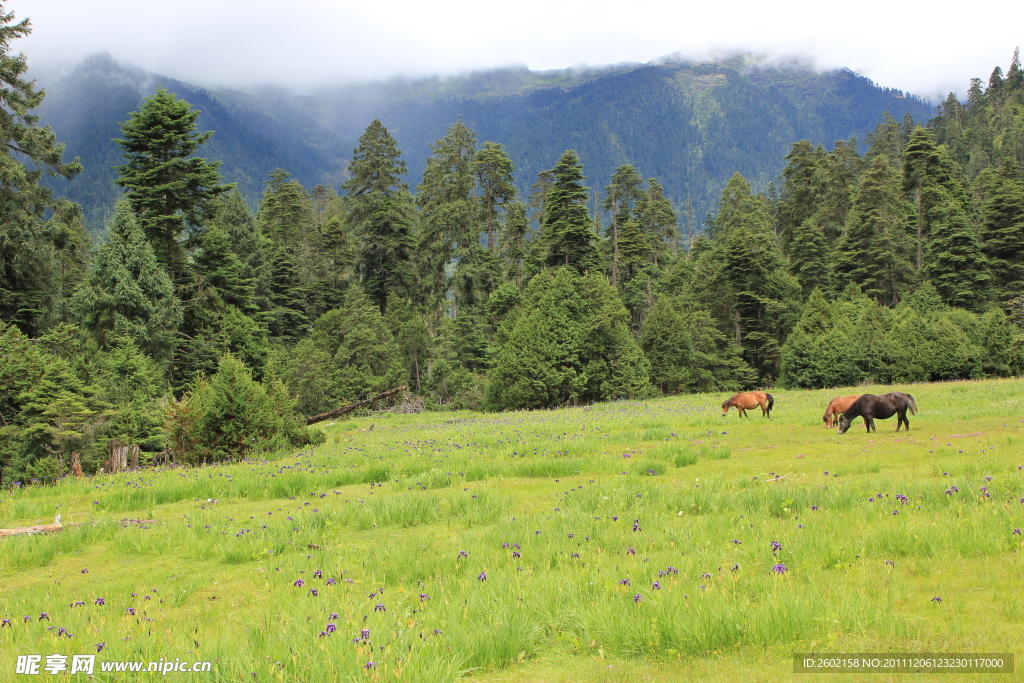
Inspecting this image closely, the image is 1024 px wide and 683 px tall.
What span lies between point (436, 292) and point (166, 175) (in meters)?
28.7

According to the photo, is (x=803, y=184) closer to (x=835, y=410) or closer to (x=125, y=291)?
(x=835, y=410)

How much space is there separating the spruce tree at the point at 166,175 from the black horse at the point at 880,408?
39103 millimetres

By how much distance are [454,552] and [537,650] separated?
2.73 metres

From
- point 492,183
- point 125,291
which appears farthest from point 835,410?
point 492,183

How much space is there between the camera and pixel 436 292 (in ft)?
205

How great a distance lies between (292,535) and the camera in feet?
26.8

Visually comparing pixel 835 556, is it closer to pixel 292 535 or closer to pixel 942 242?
pixel 292 535

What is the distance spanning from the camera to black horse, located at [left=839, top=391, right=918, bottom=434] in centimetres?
1545

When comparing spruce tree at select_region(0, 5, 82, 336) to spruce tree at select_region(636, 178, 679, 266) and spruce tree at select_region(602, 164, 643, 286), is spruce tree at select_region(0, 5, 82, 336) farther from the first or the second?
spruce tree at select_region(636, 178, 679, 266)

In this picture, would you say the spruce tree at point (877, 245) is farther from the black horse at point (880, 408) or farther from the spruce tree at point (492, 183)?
the black horse at point (880, 408)

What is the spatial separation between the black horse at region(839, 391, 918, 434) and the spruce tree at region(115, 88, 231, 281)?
1539 inches

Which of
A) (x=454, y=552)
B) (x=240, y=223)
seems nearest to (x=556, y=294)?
(x=240, y=223)

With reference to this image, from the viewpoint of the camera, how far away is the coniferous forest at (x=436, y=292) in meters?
23.4

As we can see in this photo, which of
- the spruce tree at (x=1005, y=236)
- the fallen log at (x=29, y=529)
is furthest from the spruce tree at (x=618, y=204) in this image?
the fallen log at (x=29, y=529)
